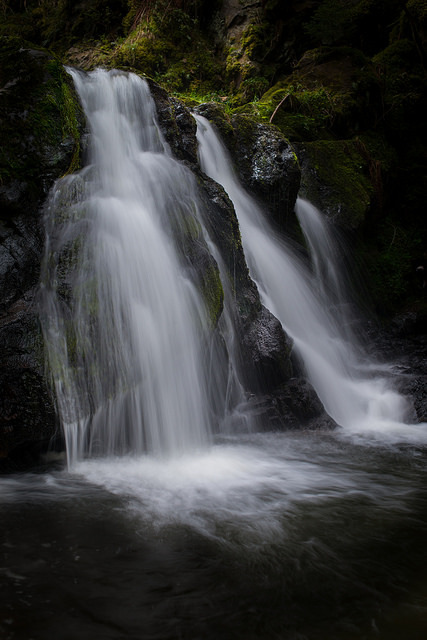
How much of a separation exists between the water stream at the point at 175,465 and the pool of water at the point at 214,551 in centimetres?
1

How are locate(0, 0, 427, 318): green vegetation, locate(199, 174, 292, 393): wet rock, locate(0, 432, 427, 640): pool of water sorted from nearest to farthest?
1. locate(0, 432, 427, 640): pool of water
2. locate(199, 174, 292, 393): wet rock
3. locate(0, 0, 427, 318): green vegetation

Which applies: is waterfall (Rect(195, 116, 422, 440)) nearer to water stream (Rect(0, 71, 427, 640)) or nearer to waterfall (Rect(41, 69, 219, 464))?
water stream (Rect(0, 71, 427, 640))

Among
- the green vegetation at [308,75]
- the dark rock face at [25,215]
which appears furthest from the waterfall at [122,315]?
the green vegetation at [308,75]

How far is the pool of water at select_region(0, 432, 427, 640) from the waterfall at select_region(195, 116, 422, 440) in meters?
1.88

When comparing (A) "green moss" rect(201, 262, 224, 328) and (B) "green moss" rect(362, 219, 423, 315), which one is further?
(B) "green moss" rect(362, 219, 423, 315)

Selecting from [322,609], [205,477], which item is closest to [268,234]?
[205,477]

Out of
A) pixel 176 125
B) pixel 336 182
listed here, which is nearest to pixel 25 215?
pixel 176 125

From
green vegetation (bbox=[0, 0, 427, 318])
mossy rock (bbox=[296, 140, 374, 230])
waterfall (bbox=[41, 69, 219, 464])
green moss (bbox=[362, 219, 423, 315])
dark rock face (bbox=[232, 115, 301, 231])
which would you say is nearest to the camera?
waterfall (bbox=[41, 69, 219, 464])

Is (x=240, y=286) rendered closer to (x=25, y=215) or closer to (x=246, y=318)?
(x=246, y=318)

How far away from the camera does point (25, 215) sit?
4352 mm

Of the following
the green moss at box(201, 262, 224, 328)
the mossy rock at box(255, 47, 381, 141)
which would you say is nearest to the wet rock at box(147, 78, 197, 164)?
the green moss at box(201, 262, 224, 328)

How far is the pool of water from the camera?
5.86ft

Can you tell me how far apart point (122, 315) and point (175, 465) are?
5.14ft

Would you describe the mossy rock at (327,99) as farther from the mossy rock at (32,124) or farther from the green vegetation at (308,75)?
the mossy rock at (32,124)
